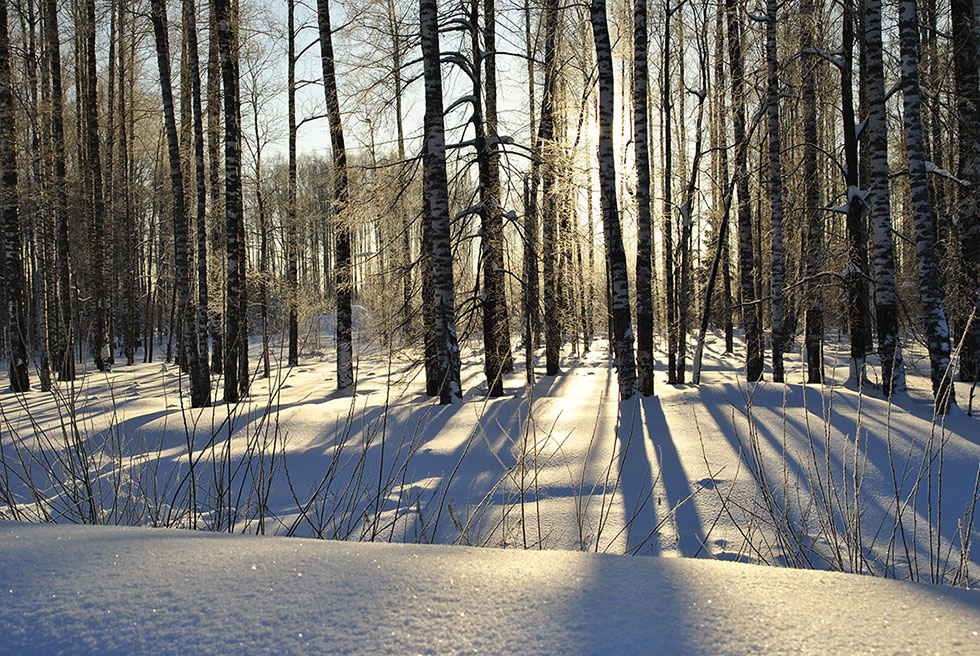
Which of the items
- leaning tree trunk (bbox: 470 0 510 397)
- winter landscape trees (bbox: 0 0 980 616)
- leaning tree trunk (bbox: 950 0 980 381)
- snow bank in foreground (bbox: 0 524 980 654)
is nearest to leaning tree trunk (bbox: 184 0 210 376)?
winter landscape trees (bbox: 0 0 980 616)

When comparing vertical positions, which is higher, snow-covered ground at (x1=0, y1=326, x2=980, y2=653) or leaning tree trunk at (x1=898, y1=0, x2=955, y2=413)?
leaning tree trunk at (x1=898, y1=0, x2=955, y2=413)

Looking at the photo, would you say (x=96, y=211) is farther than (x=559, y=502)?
Yes

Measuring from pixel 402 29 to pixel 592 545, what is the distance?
7.53m

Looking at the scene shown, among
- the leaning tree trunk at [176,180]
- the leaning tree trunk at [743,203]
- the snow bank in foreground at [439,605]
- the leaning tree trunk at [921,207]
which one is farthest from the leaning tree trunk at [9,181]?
the leaning tree trunk at [921,207]

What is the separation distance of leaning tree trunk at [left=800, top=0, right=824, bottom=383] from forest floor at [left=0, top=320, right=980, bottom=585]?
2.42 m

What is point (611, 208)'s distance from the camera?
752cm

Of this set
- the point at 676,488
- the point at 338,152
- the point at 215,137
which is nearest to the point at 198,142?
the point at 338,152

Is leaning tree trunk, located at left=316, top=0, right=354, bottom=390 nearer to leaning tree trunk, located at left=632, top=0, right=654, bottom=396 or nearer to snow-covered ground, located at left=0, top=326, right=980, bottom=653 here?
snow-covered ground, located at left=0, top=326, right=980, bottom=653

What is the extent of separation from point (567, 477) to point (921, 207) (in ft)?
17.8

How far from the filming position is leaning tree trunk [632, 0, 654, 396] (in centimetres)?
783

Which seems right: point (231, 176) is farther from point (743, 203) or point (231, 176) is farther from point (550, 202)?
point (743, 203)

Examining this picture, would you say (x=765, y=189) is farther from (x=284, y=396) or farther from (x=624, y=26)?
(x=284, y=396)

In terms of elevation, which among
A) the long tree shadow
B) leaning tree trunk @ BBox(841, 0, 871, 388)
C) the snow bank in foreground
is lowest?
the long tree shadow

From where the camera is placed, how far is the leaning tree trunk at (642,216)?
25.7 ft
